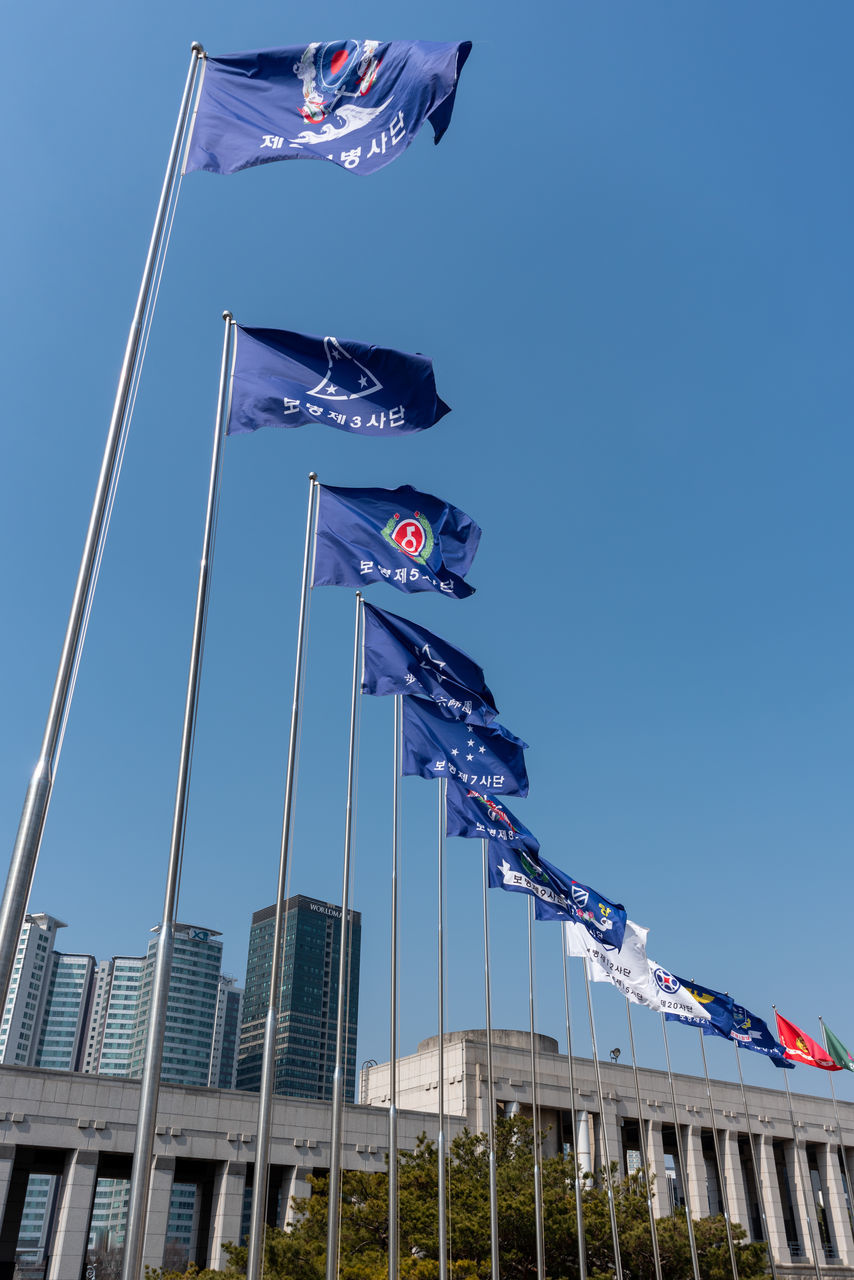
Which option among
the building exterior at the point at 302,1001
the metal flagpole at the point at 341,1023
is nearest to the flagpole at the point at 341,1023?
the metal flagpole at the point at 341,1023

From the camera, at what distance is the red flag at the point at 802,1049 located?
42500 millimetres

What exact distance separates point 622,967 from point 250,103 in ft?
95.4

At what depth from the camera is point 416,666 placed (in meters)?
21.1

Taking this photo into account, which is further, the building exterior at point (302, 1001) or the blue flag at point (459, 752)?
the building exterior at point (302, 1001)

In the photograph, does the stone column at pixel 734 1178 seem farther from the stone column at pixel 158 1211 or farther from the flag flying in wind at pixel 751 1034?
the stone column at pixel 158 1211

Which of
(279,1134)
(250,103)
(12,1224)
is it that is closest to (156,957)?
(250,103)

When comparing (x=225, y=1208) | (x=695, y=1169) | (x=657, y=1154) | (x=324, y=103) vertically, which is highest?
(x=324, y=103)

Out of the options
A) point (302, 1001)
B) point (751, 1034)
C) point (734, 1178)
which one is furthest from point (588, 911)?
point (302, 1001)

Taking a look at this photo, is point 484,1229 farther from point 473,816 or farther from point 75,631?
point 75,631

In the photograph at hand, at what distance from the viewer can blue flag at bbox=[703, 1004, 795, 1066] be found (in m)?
39.8

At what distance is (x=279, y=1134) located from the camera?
39062mm

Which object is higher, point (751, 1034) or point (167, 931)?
Result: point (751, 1034)

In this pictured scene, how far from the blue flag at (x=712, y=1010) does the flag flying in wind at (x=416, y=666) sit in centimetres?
2109

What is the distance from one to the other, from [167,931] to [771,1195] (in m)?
59.6
